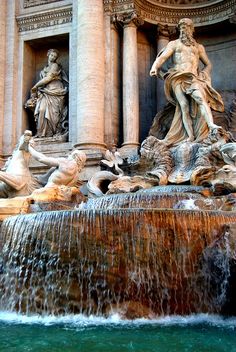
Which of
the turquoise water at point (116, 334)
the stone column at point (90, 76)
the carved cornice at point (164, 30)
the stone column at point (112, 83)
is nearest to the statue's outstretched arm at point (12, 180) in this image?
the stone column at point (90, 76)

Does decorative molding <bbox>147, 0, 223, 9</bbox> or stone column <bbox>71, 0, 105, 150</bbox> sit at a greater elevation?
Answer: decorative molding <bbox>147, 0, 223, 9</bbox>

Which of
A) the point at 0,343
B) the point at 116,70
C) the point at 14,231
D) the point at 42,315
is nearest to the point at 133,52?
the point at 116,70

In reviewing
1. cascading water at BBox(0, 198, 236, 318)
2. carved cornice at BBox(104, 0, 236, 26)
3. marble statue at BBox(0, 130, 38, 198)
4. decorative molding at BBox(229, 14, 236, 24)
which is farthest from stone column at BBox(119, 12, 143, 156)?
cascading water at BBox(0, 198, 236, 318)

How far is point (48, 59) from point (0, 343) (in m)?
11.1

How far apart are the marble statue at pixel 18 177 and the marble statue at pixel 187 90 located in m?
3.27

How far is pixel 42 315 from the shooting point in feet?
21.6

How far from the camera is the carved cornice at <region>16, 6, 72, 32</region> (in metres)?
14.5

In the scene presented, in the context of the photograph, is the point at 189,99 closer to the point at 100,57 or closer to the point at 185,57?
the point at 185,57

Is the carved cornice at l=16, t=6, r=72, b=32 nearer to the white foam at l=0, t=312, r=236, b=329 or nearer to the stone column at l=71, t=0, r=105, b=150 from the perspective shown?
the stone column at l=71, t=0, r=105, b=150

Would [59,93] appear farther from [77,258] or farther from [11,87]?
[77,258]

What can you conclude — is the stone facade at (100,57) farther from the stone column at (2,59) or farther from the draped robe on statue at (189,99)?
the draped robe on statue at (189,99)

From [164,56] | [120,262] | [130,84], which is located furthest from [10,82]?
[120,262]

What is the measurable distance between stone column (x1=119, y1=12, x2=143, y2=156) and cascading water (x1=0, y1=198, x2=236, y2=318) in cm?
630

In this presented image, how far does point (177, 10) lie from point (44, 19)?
3836 mm
